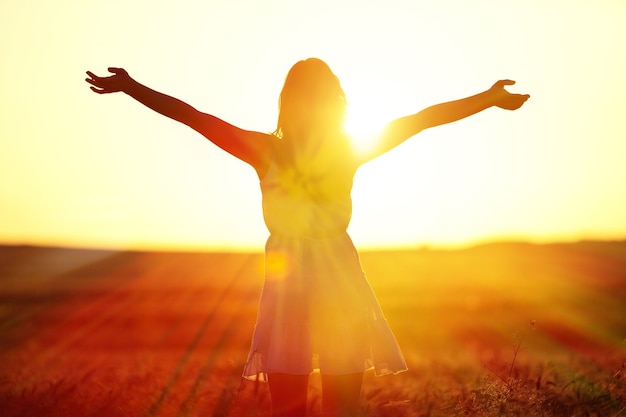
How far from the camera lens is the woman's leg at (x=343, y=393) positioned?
4.35 meters

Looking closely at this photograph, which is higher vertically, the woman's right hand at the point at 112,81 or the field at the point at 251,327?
the woman's right hand at the point at 112,81

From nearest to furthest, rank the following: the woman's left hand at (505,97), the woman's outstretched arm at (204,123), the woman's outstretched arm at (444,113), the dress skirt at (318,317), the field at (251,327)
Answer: the dress skirt at (318,317), the woman's outstretched arm at (204,123), the woman's outstretched arm at (444,113), the woman's left hand at (505,97), the field at (251,327)

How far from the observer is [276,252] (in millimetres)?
4480

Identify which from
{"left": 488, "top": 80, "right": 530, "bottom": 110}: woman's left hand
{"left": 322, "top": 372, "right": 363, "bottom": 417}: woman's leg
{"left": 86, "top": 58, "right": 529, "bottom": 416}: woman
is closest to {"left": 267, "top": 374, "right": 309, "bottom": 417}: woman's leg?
Answer: {"left": 86, "top": 58, "right": 529, "bottom": 416}: woman

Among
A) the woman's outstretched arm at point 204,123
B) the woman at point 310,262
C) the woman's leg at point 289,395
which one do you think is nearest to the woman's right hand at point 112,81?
the woman's outstretched arm at point 204,123

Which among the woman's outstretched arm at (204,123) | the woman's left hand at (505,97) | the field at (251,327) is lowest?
the field at (251,327)

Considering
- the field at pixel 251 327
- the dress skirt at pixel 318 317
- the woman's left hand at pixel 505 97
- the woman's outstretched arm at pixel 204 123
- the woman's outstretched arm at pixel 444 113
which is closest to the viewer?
the dress skirt at pixel 318 317

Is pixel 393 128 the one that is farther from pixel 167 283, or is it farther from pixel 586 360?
pixel 167 283

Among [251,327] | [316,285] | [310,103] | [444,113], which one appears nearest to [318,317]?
[316,285]

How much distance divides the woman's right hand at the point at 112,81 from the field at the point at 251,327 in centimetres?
210

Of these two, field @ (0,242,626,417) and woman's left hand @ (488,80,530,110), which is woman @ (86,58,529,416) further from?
field @ (0,242,626,417)

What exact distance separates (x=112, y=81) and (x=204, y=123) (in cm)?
77

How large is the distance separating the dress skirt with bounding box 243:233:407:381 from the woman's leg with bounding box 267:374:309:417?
0.18 ft

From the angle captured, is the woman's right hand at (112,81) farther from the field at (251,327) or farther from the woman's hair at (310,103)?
the field at (251,327)
